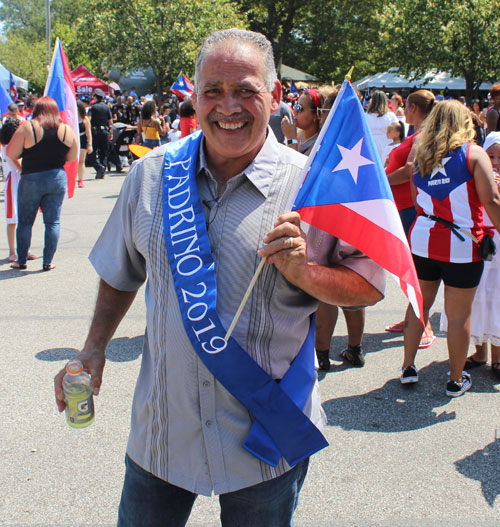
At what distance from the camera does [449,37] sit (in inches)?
1129

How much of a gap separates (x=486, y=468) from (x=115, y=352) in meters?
2.88

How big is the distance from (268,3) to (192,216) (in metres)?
48.9

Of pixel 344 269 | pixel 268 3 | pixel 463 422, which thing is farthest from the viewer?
pixel 268 3

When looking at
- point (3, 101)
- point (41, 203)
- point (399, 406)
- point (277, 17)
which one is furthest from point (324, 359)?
point (277, 17)

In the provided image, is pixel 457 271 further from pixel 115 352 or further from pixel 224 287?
pixel 224 287

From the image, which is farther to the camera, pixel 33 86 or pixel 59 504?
pixel 33 86

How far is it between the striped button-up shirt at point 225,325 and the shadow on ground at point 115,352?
10.3ft

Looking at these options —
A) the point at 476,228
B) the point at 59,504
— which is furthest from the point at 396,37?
the point at 59,504

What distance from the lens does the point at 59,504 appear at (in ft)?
10.5

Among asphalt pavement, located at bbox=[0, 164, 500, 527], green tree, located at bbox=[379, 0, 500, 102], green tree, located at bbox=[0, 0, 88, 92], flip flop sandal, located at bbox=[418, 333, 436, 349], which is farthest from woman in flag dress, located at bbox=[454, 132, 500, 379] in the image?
green tree, located at bbox=[0, 0, 88, 92]

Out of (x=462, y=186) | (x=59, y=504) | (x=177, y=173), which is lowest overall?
(x=59, y=504)

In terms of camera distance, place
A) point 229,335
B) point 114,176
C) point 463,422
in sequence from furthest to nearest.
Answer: point 114,176 → point 463,422 → point 229,335

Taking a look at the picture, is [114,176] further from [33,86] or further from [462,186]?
[33,86]

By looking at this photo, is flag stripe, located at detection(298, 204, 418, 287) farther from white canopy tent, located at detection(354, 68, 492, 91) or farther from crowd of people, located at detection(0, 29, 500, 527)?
white canopy tent, located at detection(354, 68, 492, 91)
